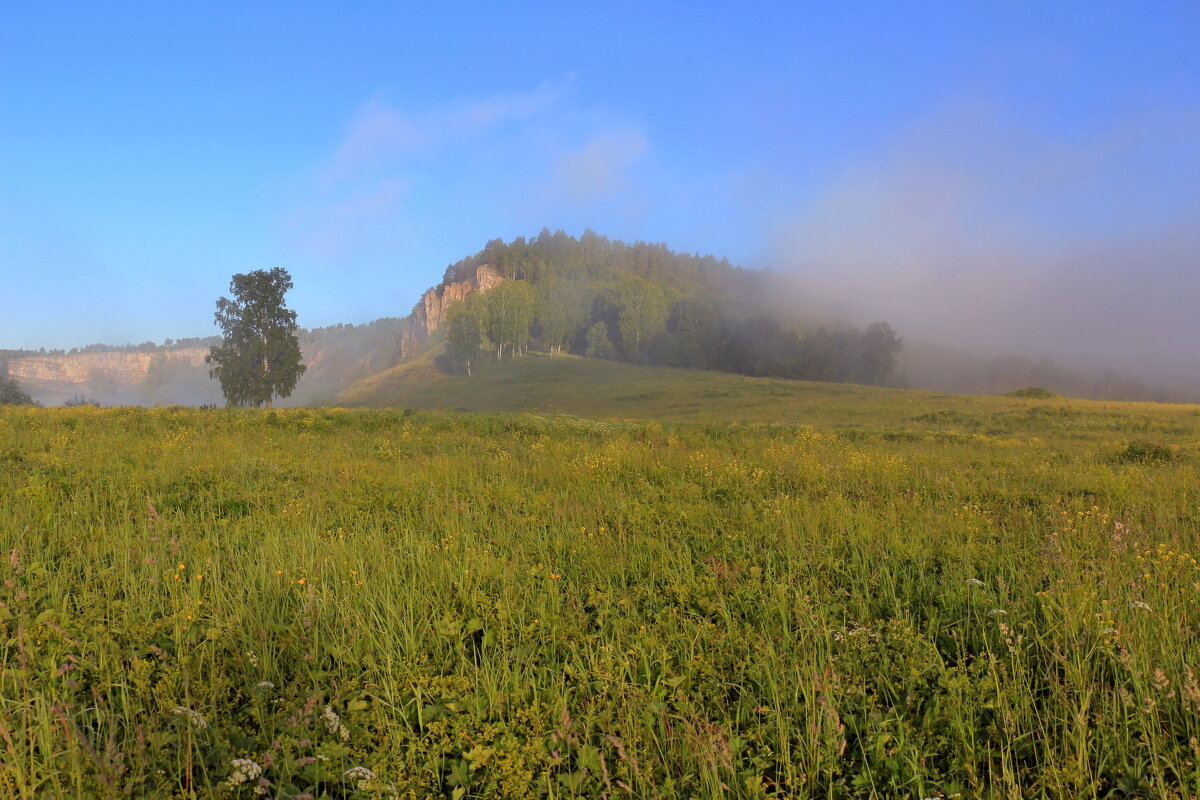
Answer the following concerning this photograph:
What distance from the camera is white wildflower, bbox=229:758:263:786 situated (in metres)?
2.35

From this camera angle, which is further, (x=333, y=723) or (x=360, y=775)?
(x=333, y=723)

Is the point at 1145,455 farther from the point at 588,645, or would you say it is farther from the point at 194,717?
the point at 194,717

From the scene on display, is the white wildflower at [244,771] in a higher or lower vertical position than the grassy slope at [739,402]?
lower

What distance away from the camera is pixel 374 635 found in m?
Answer: 3.62

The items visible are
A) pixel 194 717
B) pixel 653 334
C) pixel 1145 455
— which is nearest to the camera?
pixel 194 717

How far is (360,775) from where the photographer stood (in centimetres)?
248

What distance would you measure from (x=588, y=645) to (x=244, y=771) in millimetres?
1756

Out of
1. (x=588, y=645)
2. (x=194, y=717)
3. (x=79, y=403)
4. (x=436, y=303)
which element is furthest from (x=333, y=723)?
(x=436, y=303)

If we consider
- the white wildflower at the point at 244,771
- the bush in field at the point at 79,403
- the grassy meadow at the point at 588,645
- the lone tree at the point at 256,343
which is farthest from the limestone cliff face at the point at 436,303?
the white wildflower at the point at 244,771

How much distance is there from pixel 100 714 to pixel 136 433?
1552 centimetres

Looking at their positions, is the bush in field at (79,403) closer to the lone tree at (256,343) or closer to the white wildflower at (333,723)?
the lone tree at (256,343)

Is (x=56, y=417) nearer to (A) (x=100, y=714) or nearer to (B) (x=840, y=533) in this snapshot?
(A) (x=100, y=714)

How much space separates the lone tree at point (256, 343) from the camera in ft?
172

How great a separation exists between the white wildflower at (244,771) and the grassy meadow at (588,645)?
15 mm
